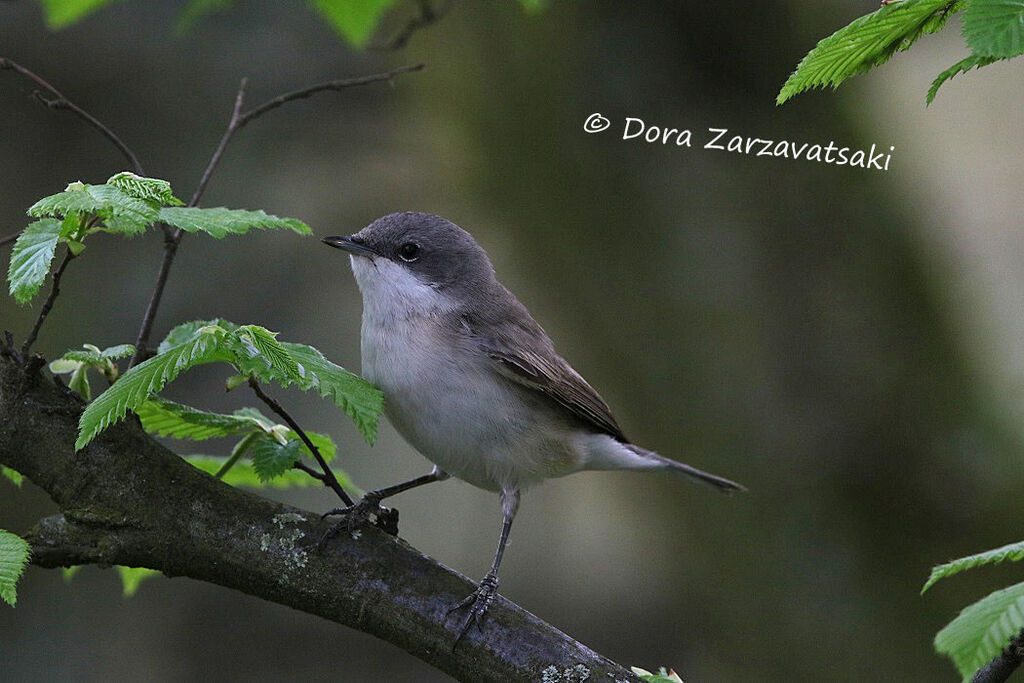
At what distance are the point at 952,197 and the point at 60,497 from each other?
7793mm

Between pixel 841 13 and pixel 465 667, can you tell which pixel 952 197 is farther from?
pixel 465 667

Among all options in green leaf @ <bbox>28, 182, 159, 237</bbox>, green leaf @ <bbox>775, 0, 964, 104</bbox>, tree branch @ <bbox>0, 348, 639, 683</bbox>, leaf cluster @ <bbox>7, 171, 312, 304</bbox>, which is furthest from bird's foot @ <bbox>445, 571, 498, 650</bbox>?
green leaf @ <bbox>775, 0, 964, 104</bbox>

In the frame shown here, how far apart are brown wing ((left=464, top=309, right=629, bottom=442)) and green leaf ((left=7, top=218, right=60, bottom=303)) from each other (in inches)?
50.0

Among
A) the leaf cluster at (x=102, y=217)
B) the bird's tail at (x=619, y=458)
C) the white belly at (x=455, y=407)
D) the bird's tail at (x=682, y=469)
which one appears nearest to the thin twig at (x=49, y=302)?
the leaf cluster at (x=102, y=217)

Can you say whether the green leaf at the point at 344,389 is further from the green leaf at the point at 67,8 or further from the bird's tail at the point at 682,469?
the bird's tail at the point at 682,469

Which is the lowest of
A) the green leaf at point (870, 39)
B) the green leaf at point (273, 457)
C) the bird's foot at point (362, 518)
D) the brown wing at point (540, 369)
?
the bird's foot at point (362, 518)

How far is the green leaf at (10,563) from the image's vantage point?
1595 mm

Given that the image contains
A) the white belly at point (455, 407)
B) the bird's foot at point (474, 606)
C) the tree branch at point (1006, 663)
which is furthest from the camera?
the white belly at point (455, 407)

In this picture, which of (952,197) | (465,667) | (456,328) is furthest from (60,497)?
(952,197)

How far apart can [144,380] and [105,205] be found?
32 cm

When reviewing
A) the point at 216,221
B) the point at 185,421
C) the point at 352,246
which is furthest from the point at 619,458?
the point at 216,221

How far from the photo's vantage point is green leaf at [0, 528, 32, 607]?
1.59 metres

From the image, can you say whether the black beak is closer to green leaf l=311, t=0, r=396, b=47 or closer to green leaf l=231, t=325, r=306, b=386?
green leaf l=311, t=0, r=396, b=47

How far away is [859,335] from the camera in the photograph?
4.13 m
